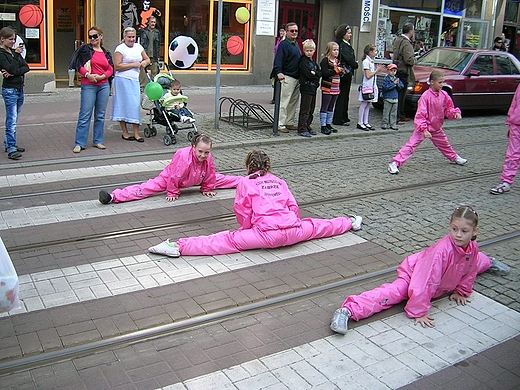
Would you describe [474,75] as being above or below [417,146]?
above

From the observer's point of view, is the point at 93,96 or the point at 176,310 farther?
the point at 93,96

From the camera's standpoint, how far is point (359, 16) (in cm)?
2208

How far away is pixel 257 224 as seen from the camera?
6207 mm

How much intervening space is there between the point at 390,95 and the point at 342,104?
3.56 feet

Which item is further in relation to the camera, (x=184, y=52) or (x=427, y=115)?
(x=184, y=52)

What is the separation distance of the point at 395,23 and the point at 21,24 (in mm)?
13759

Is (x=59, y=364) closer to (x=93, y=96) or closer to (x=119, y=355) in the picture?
(x=119, y=355)

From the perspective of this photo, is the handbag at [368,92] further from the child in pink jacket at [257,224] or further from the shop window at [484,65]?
the child in pink jacket at [257,224]

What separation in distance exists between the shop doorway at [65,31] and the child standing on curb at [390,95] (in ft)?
28.9

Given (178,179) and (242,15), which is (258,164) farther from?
(242,15)

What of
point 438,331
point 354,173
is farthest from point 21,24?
point 438,331

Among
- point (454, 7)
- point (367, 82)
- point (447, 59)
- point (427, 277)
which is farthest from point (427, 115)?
point (454, 7)

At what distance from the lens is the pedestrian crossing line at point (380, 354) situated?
13.4ft

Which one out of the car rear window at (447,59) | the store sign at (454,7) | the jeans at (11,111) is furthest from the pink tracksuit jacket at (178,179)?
the store sign at (454,7)
